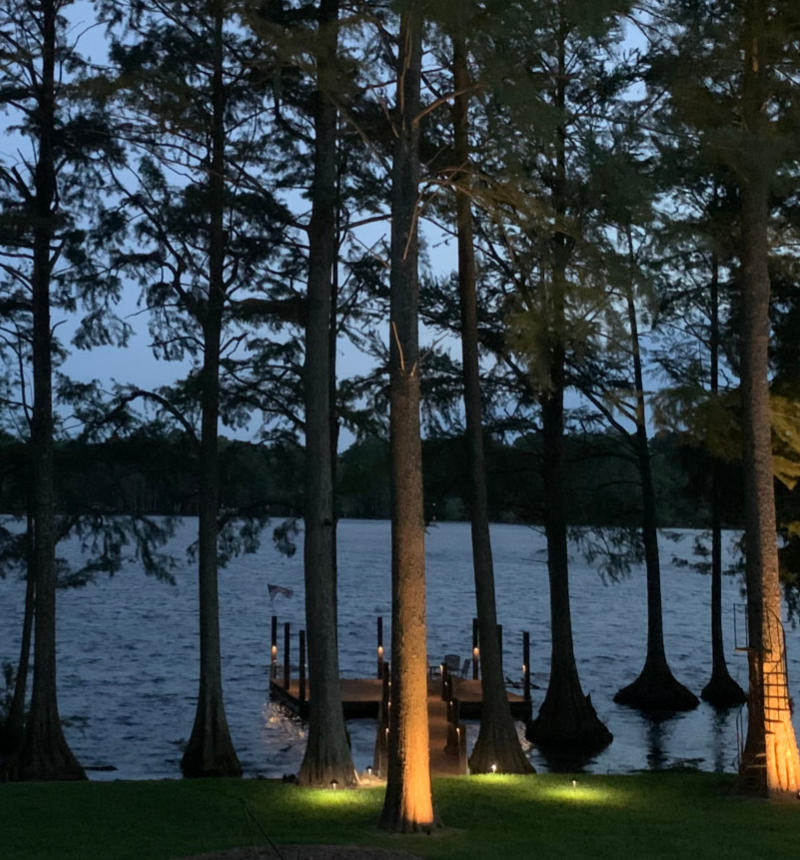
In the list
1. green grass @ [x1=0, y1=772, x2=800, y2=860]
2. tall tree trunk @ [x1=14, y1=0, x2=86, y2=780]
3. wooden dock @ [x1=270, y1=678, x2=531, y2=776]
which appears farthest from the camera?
tall tree trunk @ [x1=14, y1=0, x2=86, y2=780]

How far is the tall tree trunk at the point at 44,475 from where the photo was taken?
58.5 ft

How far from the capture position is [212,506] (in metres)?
19.8

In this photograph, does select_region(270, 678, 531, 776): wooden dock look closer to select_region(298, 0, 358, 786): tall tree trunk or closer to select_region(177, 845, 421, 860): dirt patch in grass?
select_region(298, 0, 358, 786): tall tree trunk

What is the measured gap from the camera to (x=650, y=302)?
35.8 ft

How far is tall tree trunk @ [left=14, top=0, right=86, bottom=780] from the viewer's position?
58.5 feet

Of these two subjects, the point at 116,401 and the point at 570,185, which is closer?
the point at 570,185

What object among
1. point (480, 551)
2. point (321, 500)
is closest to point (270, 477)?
point (480, 551)

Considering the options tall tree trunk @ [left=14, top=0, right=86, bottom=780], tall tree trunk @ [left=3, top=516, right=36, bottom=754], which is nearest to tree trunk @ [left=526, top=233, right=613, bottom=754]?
tall tree trunk @ [left=14, top=0, right=86, bottom=780]

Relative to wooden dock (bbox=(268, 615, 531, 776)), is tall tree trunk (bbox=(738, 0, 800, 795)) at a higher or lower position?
higher

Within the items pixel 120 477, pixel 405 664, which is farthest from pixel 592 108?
pixel 405 664

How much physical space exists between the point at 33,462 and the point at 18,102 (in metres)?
5.51

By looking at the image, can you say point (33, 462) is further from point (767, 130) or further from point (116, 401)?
point (767, 130)

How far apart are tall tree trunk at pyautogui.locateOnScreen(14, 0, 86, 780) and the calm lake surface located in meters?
2.86

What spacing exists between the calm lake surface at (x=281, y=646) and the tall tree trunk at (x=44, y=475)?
286cm
